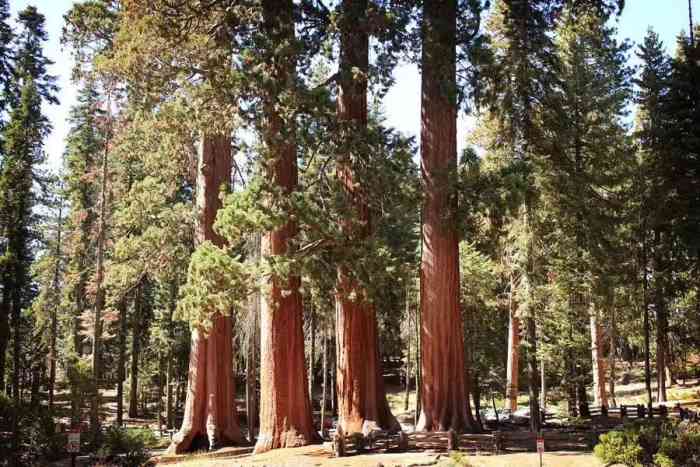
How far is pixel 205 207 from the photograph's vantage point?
19500 mm

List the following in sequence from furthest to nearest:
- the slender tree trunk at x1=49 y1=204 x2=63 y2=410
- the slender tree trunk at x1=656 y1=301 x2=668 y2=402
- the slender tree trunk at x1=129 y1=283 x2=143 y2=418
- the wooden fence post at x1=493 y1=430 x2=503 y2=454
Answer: the slender tree trunk at x1=129 y1=283 x2=143 y2=418 < the slender tree trunk at x1=49 y1=204 x2=63 y2=410 < the slender tree trunk at x1=656 y1=301 x2=668 y2=402 < the wooden fence post at x1=493 y1=430 x2=503 y2=454

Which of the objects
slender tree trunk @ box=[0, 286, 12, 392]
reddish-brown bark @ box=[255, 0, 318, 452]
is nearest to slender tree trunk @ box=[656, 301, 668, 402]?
reddish-brown bark @ box=[255, 0, 318, 452]

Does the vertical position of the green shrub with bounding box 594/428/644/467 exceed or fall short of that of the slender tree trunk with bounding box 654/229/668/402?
it falls short

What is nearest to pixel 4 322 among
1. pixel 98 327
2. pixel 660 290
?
pixel 98 327

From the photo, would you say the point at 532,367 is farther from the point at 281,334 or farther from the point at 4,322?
the point at 4,322

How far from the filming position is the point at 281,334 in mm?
14867

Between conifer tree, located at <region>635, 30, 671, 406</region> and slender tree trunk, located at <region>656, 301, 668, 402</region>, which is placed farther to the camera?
slender tree trunk, located at <region>656, 301, 668, 402</region>

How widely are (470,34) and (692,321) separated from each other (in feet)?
73.3

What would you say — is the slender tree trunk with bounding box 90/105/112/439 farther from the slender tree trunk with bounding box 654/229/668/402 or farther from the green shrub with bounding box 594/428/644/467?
the slender tree trunk with bounding box 654/229/668/402

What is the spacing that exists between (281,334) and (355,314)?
5.99ft

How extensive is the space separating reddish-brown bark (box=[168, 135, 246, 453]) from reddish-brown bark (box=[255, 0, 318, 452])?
14.1 feet

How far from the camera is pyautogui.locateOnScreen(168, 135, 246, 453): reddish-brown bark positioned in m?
18.8

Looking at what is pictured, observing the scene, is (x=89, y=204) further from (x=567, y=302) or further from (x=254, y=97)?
(x=567, y=302)

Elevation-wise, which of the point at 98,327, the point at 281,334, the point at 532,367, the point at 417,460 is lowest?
the point at 417,460
